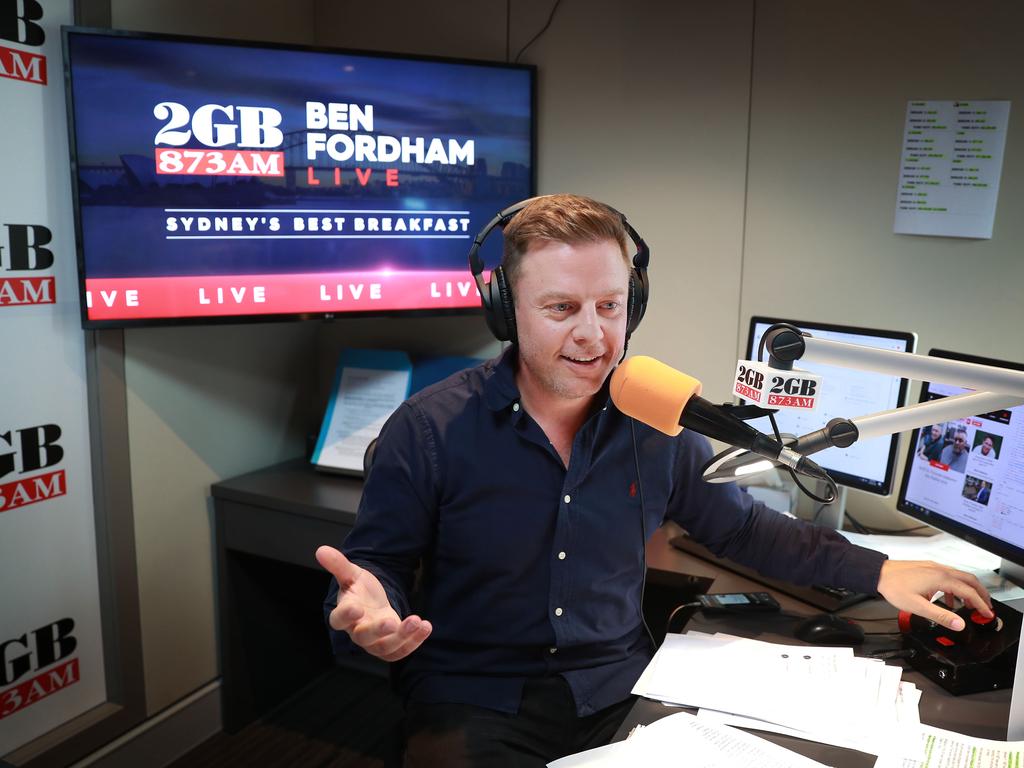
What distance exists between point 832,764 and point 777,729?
0.09 m

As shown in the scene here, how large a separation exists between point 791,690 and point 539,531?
49 centimetres

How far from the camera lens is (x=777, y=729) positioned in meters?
1.24

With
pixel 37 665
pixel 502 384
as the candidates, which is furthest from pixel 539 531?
pixel 37 665

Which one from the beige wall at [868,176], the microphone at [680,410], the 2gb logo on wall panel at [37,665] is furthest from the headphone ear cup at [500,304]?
the 2gb logo on wall panel at [37,665]

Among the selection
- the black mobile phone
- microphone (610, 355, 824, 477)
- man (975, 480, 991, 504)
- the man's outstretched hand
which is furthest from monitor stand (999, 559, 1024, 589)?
the man's outstretched hand

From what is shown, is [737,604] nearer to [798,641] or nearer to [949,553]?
[798,641]

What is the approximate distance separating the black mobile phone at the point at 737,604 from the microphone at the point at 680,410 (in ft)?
1.98

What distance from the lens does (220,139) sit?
2.22 m

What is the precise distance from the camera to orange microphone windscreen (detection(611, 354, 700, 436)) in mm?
1120

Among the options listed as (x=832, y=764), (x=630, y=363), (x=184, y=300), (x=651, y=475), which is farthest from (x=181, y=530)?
(x=832, y=764)

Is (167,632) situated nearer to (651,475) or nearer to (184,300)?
(184,300)

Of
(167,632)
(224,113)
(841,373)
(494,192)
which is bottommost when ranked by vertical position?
(167,632)

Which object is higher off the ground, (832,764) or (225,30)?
(225,30)

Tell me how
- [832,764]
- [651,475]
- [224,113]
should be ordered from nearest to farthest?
[832,764], [651,475], [224,113]
